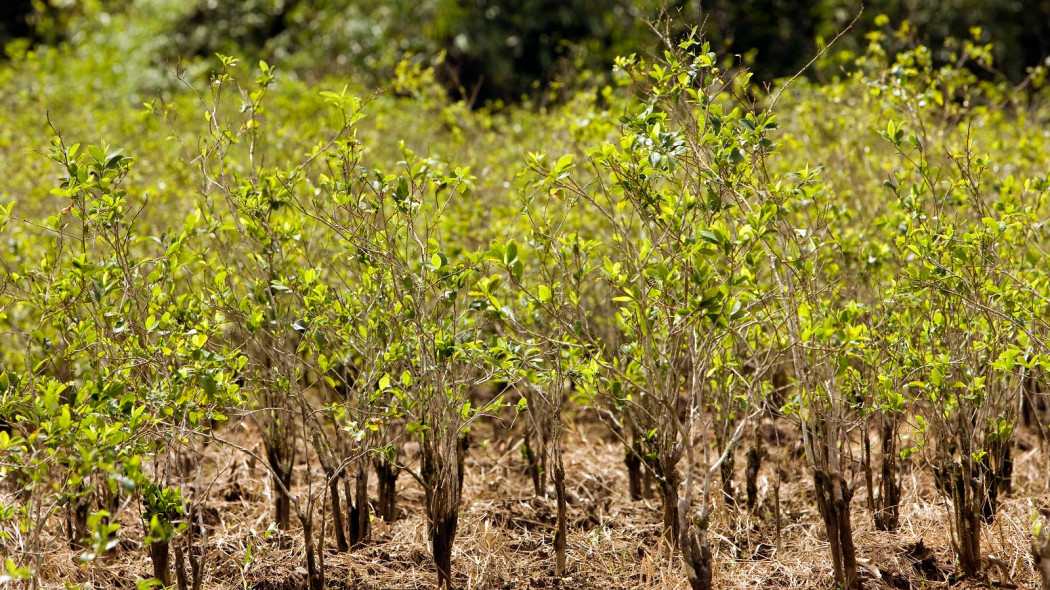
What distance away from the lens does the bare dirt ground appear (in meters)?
3.46

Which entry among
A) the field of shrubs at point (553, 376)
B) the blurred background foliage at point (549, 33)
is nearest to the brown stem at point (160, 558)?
the field of shrubs at point (553, 376)

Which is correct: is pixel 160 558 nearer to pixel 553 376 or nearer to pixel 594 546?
pixel 553 376

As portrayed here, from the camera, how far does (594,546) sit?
3.78m

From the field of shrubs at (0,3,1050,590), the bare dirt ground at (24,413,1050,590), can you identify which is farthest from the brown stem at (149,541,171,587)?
the bare dirt ground at (24,413,1050,590)

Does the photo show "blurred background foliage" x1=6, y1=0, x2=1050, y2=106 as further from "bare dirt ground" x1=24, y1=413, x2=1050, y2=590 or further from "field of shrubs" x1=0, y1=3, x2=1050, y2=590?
"bare dirt ground" x1=24, y1=413, x2=1050, y2=590

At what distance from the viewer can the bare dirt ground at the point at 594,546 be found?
3459 millimetres

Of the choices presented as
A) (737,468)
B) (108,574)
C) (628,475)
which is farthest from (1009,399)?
(108,574)

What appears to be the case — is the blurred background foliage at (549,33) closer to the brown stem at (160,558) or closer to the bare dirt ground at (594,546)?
the bare dirt ground at (594,546)

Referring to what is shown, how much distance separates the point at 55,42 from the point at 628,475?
15927mm

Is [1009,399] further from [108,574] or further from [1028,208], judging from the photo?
[108,574]

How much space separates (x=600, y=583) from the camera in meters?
3.55

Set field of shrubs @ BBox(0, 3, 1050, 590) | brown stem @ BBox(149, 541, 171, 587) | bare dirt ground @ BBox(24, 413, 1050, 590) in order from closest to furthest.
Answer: field of shrubs @ BBox(0, 3, 1050, 590) < brown stem @ BBox(149, 541, 171, 587) < bare dirt ground @ BBox(24, 413, 1050, 590)

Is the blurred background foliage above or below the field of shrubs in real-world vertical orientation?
above

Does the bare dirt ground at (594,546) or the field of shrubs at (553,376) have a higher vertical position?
the field of shrubs at (553,376)
